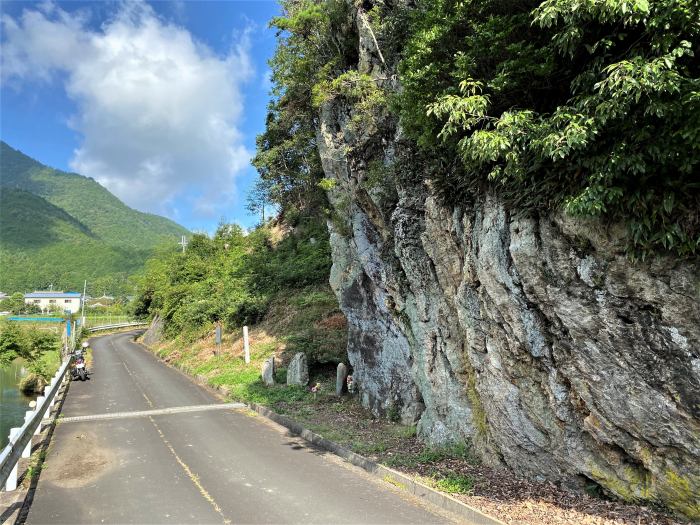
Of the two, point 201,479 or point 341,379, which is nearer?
point 201,479

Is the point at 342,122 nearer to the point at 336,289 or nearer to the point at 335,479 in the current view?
the point at 336,289

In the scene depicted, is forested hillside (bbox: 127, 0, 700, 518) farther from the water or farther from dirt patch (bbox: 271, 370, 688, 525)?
the water

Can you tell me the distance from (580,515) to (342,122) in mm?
10812

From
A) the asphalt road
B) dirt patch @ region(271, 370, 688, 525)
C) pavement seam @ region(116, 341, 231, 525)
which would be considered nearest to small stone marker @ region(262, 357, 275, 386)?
the asphalt road

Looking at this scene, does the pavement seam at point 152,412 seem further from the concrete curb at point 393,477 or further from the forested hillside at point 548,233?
the forested hillside at point 548,233

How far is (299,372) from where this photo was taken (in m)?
15.5

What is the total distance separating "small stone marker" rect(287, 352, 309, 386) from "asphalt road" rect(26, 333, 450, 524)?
2.47m

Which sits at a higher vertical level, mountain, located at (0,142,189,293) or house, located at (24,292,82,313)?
mountain, located at (0,142,189,293)

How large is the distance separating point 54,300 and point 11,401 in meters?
95.2

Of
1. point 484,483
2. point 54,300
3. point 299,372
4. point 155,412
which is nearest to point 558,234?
point 484,483

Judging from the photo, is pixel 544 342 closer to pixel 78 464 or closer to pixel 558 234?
pixel 558 234

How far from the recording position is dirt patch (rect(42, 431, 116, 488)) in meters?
8.06

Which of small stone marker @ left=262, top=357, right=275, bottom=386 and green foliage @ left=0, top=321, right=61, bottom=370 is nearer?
small stone marker @ left=262, top=357, right=275, bottom=386

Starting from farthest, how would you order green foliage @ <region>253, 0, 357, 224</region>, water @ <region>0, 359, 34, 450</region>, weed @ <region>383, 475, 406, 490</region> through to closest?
1. water @ <region>0, 359, 34, 450</region>
2. green foliage @ <region>253, 0, 357, 224</region>
3. weed @ <region>383, 475, 406, 490</region>
